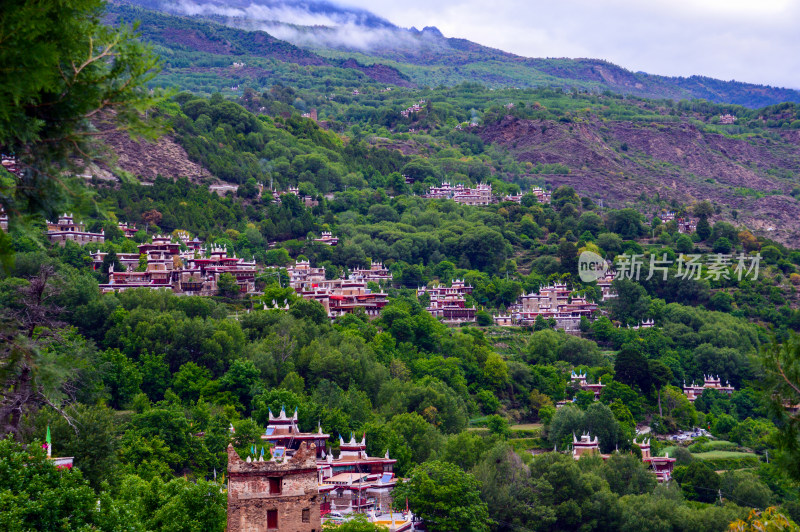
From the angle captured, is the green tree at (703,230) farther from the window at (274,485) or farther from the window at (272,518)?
the window at (272,518)

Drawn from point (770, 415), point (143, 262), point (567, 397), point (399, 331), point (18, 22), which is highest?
point (18, 22)

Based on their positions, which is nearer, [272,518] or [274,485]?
[272,518]

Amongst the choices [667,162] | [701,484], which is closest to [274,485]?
[701,484]

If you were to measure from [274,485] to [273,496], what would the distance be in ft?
0.87

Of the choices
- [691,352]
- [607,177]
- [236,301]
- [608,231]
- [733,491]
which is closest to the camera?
[733,491]

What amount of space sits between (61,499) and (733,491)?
37633 millimetres

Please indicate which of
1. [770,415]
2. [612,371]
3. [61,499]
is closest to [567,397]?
[612,371]

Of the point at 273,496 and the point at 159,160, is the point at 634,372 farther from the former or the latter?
the point at 159,160

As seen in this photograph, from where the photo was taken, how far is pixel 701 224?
346 feet

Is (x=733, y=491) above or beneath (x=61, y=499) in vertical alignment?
beneath

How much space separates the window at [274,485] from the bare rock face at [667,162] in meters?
118

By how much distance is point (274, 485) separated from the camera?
2123 centimetres

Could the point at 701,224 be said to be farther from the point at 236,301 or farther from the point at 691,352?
the point at 236,301

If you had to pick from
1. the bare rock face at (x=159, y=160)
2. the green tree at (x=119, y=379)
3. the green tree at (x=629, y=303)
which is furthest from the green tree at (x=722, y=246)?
the green tree at (x=119, y=379)
